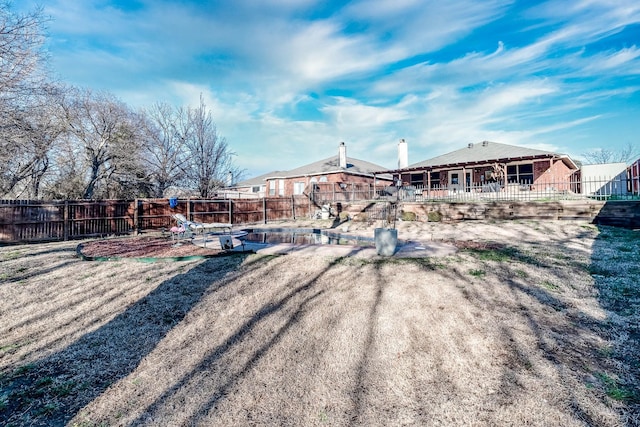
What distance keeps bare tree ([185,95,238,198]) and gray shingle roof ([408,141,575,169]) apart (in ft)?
47.6

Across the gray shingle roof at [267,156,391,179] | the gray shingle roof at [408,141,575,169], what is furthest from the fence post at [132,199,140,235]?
the gray shingle roof at [408,141,575,169]

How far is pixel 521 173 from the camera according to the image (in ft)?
67.7

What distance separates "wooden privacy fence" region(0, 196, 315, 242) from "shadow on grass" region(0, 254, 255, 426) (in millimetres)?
9452

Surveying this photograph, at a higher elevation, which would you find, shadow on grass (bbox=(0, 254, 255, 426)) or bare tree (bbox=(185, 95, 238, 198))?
bare tree (bbox=(185, 95, 238, 198))

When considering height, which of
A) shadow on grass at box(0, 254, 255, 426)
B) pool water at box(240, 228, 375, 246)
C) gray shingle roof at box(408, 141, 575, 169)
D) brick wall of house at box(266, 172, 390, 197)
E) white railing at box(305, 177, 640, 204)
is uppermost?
gray shingle roof at box(408, 141, 575, 169)

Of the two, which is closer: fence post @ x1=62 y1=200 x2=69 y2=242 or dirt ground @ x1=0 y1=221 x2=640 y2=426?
dirt ground @ x1=0 y1=221 x2=640 y2=426

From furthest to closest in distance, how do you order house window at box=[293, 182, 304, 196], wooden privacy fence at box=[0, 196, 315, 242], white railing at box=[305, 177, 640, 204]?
house window at box=[293, 182, 304, 196]
white railing at box=[305, 177, 640, 204]
wooden privacy fence at box=[0, 196, 315, 242]

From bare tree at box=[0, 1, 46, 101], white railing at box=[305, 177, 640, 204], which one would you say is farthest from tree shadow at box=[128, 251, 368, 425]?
white railing at box=[305, 177, 640, 204]

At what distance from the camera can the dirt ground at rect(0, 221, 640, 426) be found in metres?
2.39

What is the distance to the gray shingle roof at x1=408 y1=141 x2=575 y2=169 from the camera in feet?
61.1

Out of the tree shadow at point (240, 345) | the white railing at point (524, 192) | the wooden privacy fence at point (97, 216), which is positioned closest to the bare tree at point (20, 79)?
the wooden privacy fence at point (97, 216)

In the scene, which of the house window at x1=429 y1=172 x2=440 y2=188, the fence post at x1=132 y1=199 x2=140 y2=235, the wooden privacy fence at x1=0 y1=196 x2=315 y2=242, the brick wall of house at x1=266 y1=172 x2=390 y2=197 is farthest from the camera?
the brick wall of house at x1=266 y1=172 x2=390 y2=197

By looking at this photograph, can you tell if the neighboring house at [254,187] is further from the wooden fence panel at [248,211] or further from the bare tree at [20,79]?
the bare tree at [20,79]

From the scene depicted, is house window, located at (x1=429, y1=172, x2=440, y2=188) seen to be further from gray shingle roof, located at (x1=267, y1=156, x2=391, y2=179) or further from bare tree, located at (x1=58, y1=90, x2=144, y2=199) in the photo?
bare tree, located at (x1=58, y1=90, x2=144, y2=199)
